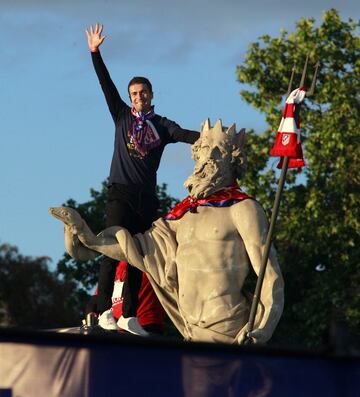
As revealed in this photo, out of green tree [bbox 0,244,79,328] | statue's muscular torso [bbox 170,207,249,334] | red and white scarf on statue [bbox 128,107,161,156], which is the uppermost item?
green tree [bbox 0,244,79,328]

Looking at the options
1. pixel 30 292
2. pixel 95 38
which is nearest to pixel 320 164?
pixel 95 38

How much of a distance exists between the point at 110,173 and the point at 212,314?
1659 mm

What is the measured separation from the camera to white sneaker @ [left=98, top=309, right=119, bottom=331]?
11.1 meters

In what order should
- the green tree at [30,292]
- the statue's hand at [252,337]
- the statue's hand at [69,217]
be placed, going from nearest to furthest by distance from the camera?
the statue's hand at [252,337], the statue's hand at [69,217], the green tree at [30,292]

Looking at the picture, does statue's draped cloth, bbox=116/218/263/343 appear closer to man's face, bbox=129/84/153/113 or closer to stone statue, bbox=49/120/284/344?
stone statue, bbox=49/120/284/344

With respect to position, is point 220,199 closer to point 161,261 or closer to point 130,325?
point 161,261

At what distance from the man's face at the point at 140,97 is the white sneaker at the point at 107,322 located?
1682 mm

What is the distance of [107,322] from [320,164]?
20783 millimetres

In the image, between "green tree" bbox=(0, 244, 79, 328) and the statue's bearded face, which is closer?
the statue's bearded face

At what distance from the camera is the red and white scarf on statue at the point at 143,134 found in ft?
37.5

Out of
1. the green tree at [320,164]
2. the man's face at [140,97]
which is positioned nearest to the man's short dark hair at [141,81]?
the man's face at [140,97]

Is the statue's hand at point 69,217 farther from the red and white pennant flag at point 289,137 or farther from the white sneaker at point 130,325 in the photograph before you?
A: the red and white pennant flag at point 289,137

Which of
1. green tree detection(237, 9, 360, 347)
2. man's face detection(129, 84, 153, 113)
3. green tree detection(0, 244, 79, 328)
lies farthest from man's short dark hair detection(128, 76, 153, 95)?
green tree detection(0, 244, 79, 328)

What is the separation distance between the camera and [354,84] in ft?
105
